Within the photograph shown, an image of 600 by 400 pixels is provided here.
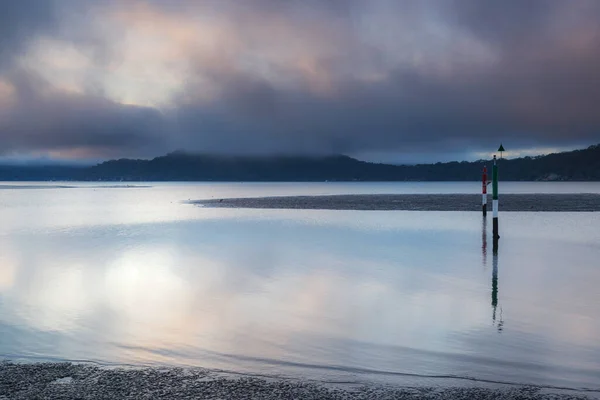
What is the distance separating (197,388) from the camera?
8781 millimetres

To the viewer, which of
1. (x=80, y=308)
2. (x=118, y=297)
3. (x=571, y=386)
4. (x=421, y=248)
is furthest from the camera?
(x=421, y=248)

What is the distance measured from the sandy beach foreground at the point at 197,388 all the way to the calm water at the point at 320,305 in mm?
666

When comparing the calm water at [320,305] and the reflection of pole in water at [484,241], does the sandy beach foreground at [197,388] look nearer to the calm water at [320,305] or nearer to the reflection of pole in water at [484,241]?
the calm water at [320,305]

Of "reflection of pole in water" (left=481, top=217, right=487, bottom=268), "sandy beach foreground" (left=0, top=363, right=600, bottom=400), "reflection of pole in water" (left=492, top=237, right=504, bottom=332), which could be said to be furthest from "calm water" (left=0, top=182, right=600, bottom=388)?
"sandy beach foreground" (left=0, top=363, right=600, bottom=400)

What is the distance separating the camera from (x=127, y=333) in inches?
500

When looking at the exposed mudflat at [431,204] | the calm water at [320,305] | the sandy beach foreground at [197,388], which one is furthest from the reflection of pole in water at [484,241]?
the exposed mudflat at [431,204]

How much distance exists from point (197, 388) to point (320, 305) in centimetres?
757

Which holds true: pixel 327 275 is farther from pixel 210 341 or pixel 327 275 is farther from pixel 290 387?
pixel 290 387

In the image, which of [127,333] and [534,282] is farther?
[534,282]

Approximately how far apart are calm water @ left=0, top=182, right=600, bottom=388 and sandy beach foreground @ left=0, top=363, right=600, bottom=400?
666 millimetres

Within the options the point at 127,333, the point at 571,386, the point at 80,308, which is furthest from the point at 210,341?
the point at 571,386

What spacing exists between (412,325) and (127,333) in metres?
6.75

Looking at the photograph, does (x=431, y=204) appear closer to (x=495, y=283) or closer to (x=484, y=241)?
(x=484, y=241)

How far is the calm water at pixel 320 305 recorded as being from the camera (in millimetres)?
10609
